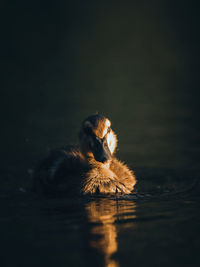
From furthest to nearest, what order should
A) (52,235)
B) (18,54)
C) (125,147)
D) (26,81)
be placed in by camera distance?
1. (18,54)
2. (26,81)
3. (125,147)
4. (52,235)

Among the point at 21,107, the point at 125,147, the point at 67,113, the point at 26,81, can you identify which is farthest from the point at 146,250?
the point at 26,81

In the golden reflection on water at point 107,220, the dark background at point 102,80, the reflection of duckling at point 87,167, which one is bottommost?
the golden reflection on water at point 107,220

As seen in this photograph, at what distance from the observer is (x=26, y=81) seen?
63.3ft

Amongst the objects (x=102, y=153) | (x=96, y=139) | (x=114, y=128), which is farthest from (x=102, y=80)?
(x=102, y=153)

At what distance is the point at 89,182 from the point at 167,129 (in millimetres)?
4541

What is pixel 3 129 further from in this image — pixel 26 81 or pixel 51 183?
pixel 26 81

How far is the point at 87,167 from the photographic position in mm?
7770

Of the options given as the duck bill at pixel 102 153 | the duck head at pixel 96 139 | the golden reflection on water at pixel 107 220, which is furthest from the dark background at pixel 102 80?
the golden reflection on water at pixel 107 220

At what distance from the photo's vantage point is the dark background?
35.0 ft

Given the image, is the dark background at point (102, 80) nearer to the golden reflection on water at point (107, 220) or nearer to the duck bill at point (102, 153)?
the duck bill at point (102, 153)

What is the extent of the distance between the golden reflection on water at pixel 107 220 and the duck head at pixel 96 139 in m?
0.58

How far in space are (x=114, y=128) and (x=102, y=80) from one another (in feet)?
24.5

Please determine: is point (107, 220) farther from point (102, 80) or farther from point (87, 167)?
point (102, 80)

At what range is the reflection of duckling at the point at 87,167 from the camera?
7.50m
